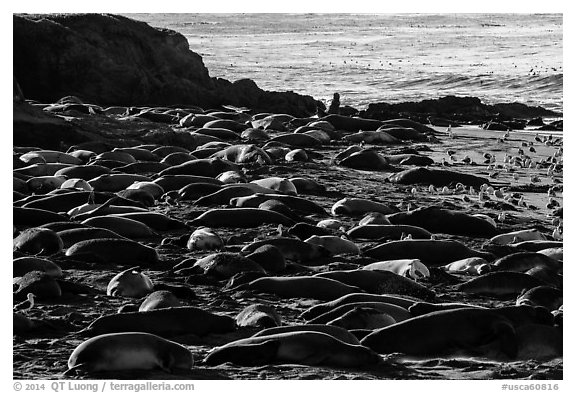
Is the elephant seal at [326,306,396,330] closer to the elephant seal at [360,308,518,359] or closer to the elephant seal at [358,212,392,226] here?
the elephant seal at [360,308,518,359]

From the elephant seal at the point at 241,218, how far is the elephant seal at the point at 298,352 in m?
3.87

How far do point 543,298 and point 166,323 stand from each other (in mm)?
2536

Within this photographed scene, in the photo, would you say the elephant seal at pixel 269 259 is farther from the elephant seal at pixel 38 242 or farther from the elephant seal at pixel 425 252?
the elephant seal at pixel 38 242

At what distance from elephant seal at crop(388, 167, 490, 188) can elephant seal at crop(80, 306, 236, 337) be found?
22.9 ft

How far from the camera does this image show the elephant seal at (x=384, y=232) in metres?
9.06

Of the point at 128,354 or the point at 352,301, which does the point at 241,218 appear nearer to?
the point at 352,301

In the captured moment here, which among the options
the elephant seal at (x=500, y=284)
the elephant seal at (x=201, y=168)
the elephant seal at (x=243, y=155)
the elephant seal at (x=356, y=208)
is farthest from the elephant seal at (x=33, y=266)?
the elephant seal at (x=243, y=155)

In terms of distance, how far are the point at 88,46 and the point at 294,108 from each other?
459 cm

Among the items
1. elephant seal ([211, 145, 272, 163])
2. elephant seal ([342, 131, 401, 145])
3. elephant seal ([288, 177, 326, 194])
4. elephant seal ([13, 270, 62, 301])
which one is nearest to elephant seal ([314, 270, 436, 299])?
elephant seal ([13, 270, 62, 301])

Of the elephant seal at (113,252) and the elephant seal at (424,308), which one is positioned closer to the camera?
the elephant seal at (424,308)

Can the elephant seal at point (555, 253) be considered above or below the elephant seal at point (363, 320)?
below

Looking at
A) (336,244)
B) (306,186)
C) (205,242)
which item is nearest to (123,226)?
(205,242)

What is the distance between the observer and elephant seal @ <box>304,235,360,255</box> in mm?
8461

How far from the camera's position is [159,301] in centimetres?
638
